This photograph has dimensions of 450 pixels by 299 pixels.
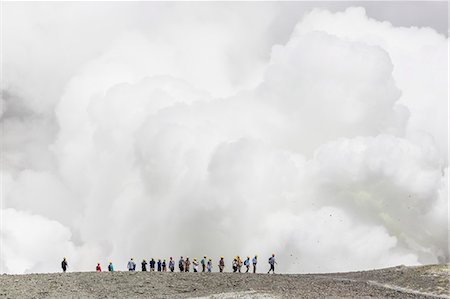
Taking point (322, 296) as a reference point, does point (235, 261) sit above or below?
above

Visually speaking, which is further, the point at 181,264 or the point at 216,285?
the point at 181,264

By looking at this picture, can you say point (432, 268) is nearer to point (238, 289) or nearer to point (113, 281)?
point (238, 289)

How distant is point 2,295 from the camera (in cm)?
7100

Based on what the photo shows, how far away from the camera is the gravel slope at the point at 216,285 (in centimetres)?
6962

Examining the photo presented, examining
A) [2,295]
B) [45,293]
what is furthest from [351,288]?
[2,295]

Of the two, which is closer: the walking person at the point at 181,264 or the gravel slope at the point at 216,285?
the gravel slope at the point at 216,285

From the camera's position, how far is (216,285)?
75250 mm

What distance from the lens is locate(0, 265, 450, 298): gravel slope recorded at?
69625 millimetres

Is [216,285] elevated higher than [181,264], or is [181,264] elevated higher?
[181,264]

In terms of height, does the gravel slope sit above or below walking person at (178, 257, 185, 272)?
below

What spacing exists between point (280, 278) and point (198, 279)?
393 inches

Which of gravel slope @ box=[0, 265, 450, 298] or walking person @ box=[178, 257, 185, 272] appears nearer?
gravel slope @ box=[0, 265, 450, 298]

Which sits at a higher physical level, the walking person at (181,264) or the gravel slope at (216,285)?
the walking person at (181,264)

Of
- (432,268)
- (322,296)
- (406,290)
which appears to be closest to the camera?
(322,296)
